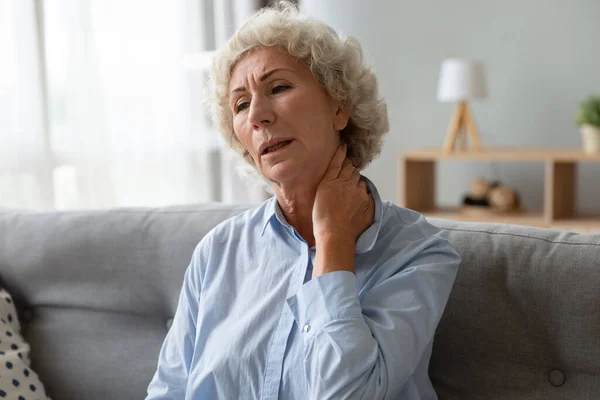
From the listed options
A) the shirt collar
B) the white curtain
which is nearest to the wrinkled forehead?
the shirt collar

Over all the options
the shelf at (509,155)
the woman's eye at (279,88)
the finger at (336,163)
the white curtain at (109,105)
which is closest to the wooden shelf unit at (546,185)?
the shelf at (509,155)

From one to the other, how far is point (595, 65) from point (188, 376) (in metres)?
2.87

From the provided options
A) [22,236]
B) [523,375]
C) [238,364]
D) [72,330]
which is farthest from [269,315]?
[22,236]

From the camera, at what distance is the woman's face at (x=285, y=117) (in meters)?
1.35

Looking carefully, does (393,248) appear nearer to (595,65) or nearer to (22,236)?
(22,236)

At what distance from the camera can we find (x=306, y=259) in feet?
4.41

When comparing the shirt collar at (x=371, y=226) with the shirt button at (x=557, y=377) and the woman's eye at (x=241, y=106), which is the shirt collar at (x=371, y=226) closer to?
the woman's eye at (x=241, y=106)

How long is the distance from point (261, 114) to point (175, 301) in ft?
1.74

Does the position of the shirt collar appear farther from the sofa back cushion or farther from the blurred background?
the blurred background

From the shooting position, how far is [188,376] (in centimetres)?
143

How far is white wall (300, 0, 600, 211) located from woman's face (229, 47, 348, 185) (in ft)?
8.45

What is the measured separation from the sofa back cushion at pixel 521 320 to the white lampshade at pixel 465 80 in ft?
6.87

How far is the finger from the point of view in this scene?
138cm

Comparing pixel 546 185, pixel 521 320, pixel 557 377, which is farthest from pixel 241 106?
pixel 546 185
